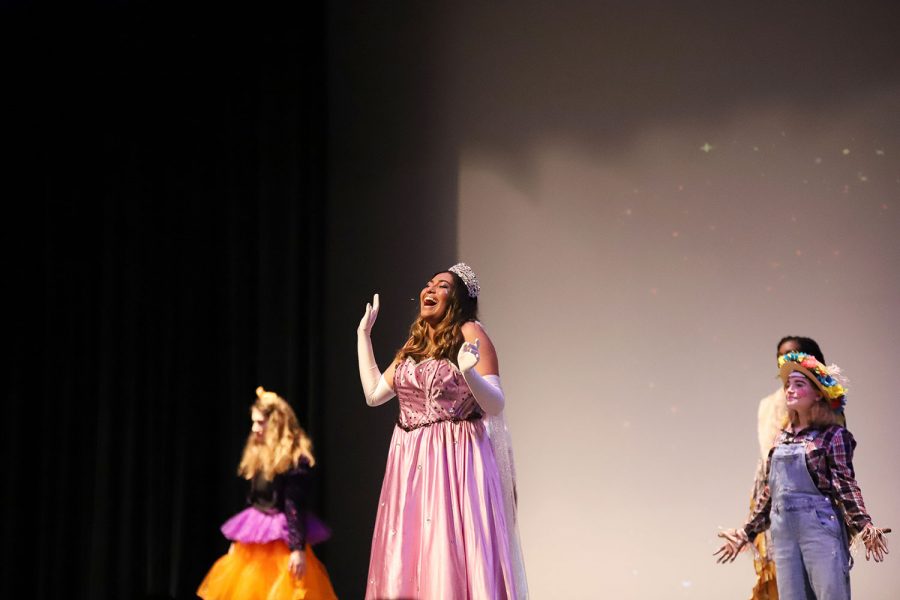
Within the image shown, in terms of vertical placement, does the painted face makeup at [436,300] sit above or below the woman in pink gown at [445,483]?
above

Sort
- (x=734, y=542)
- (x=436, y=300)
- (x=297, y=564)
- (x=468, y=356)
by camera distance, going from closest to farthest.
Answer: (x=468, y=356)
(x=734, y=542)
(x=297, y=564)
(x=436, y=300)

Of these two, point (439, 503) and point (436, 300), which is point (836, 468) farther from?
point (436, 300)

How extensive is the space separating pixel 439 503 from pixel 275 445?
2.66 ft

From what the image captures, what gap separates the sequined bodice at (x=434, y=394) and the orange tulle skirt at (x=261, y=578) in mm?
765

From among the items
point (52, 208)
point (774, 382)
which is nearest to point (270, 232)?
point (52, 208)

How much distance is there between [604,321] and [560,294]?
290mm

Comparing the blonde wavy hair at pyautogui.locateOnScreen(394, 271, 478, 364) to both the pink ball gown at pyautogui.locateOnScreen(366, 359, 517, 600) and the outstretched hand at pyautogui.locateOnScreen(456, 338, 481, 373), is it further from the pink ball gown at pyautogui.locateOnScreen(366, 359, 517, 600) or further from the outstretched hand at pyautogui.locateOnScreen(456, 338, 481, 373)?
the outstretched hand at pyautogui.locateOnScreen(456, 338, 481, 373)

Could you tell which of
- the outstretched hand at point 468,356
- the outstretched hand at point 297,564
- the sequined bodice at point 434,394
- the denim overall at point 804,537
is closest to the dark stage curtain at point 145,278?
the outstretched hand at point 297,564

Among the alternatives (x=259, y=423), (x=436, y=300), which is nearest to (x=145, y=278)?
(x=259, y=423)

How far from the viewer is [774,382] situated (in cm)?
518

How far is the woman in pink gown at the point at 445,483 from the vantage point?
11.8 feet

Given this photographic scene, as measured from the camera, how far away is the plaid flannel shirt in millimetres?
3580

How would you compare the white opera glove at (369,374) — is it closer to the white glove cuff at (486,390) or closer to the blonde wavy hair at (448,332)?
the blonde wavy hair at (448,332)

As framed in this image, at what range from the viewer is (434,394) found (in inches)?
149
